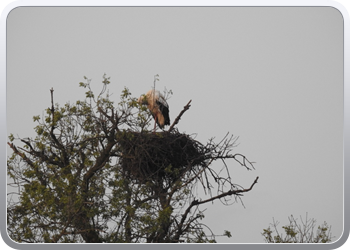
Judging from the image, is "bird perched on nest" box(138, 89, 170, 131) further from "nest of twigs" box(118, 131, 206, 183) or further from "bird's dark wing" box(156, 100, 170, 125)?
"nest of twigs" box(118, 131, 206, 183)

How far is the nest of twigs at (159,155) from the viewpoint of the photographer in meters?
7.02

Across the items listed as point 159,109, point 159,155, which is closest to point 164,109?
point 159,109

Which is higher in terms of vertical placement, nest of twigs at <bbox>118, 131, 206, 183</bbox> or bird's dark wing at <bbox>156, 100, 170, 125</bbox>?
bird's dark wing at <bbox>156, 100, 170, 125</bbox>

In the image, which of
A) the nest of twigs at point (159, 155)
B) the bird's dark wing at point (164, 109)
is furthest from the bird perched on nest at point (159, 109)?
the nest of twigs at point (159, 155)

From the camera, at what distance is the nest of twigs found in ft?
23.0

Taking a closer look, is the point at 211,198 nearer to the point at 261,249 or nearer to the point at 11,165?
the point at 261,249

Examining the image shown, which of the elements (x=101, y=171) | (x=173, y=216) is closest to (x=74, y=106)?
(x=101, y=171)

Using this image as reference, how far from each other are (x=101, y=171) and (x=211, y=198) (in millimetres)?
1535

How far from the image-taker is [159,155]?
7.38 metres

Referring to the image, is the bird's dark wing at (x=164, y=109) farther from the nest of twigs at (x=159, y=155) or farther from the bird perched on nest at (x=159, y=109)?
the nest of twigs at (x=159, y=155)

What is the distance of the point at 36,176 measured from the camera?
6.84m

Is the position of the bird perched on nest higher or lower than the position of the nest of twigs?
higher

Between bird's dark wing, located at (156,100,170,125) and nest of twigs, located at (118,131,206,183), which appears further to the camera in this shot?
bird's dark wing, located at (156,100,170,125)

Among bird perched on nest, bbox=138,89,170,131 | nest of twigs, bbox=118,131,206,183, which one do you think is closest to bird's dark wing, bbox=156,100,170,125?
bird perched on nest, bbox=138,89,170,131
